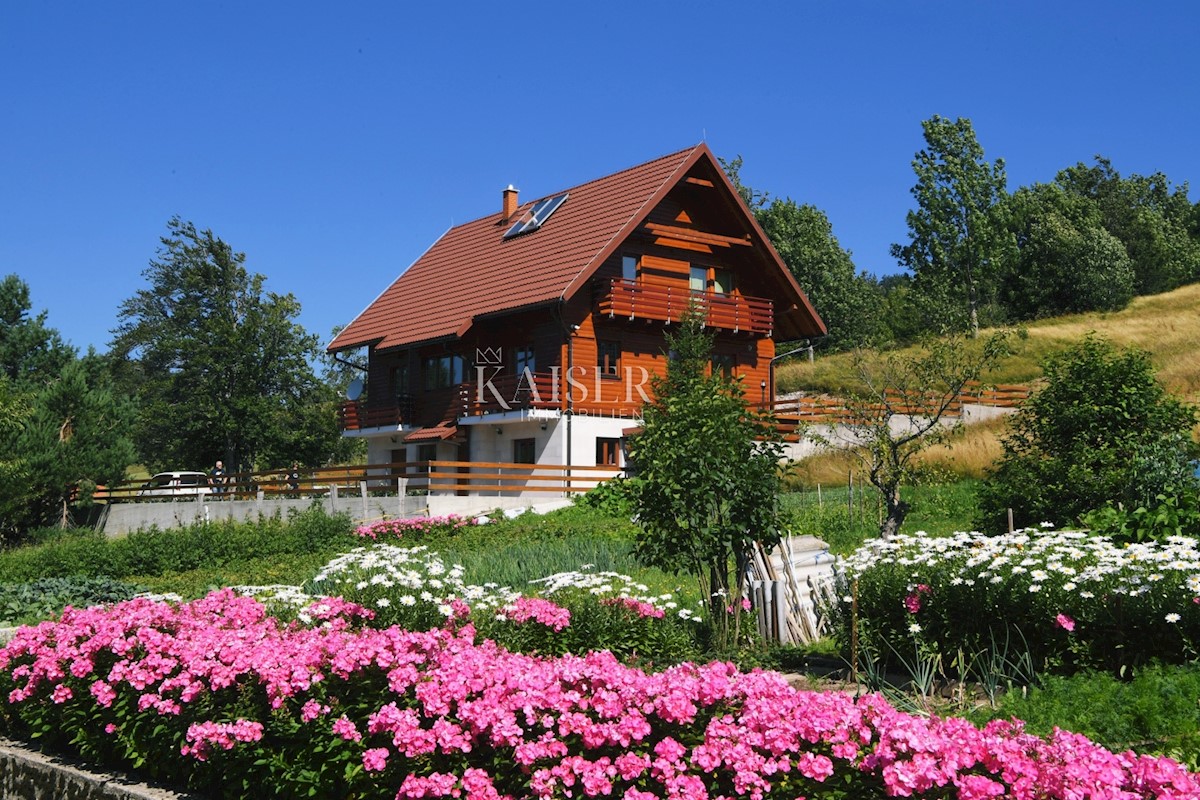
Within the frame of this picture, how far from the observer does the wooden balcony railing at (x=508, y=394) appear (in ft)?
103

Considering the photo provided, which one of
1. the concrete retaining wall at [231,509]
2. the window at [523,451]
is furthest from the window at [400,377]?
the window at [523,451]

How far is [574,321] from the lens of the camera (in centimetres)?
3212

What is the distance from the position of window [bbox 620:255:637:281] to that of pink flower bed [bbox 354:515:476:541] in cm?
1089

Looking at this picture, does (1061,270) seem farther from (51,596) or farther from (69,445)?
(51,596)

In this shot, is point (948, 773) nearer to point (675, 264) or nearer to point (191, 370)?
point (675, 264)

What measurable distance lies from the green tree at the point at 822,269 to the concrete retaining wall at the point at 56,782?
58.2m

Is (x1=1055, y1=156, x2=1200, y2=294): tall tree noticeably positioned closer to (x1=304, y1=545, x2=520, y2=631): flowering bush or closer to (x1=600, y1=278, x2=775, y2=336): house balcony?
(x1=600, y1=278, x2=775, y2=336): house balcony

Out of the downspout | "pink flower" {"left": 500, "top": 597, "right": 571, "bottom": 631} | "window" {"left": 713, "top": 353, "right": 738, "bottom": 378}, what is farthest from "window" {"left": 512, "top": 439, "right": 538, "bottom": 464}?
"pink flower" {"left": 500, "top": 597, "right": 571, "bottom": 631}

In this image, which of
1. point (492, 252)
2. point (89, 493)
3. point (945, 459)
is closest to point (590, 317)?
point (492, 252)

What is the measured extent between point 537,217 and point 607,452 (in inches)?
350

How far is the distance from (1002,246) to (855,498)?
3939 cm

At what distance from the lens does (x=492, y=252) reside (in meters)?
37.4

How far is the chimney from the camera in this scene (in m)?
39.7

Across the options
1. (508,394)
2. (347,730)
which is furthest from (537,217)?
(347,730)
